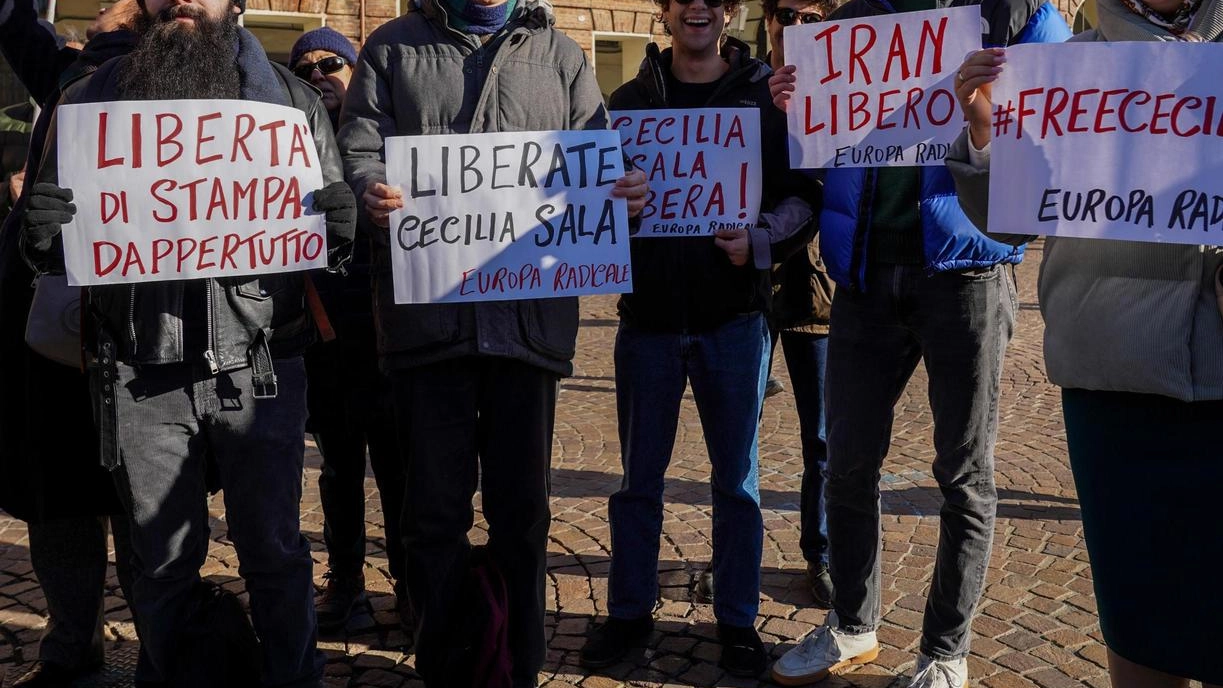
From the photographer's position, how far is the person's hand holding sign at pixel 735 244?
3309mm

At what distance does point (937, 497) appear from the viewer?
201 inches

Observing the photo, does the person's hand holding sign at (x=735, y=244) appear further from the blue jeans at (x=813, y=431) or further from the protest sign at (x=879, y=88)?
the blue jeans at (x=813, y=431)

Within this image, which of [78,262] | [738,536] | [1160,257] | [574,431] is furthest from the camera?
[574,431]

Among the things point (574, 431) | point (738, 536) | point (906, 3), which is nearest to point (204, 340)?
point (738, 536)

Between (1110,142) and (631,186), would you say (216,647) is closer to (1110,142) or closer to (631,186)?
(631,186)

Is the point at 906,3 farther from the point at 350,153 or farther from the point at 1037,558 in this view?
the point at 1037,558

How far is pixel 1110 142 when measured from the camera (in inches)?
94.2

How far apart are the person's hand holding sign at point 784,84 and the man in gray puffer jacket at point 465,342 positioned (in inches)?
18.9

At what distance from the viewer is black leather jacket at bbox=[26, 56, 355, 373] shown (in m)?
2.75

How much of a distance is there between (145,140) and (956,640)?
2621 millimetres

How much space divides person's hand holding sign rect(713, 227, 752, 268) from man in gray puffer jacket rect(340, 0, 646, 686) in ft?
1.16

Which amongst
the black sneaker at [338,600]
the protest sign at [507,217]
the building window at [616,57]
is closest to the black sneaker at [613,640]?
the black sneaker at [338,600]

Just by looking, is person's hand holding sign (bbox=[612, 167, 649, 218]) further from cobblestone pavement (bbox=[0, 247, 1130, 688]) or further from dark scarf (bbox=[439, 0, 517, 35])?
cobblestone pavement (bbox=[0, 247, 1130, 688])

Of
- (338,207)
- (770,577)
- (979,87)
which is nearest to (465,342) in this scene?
(338,207)
